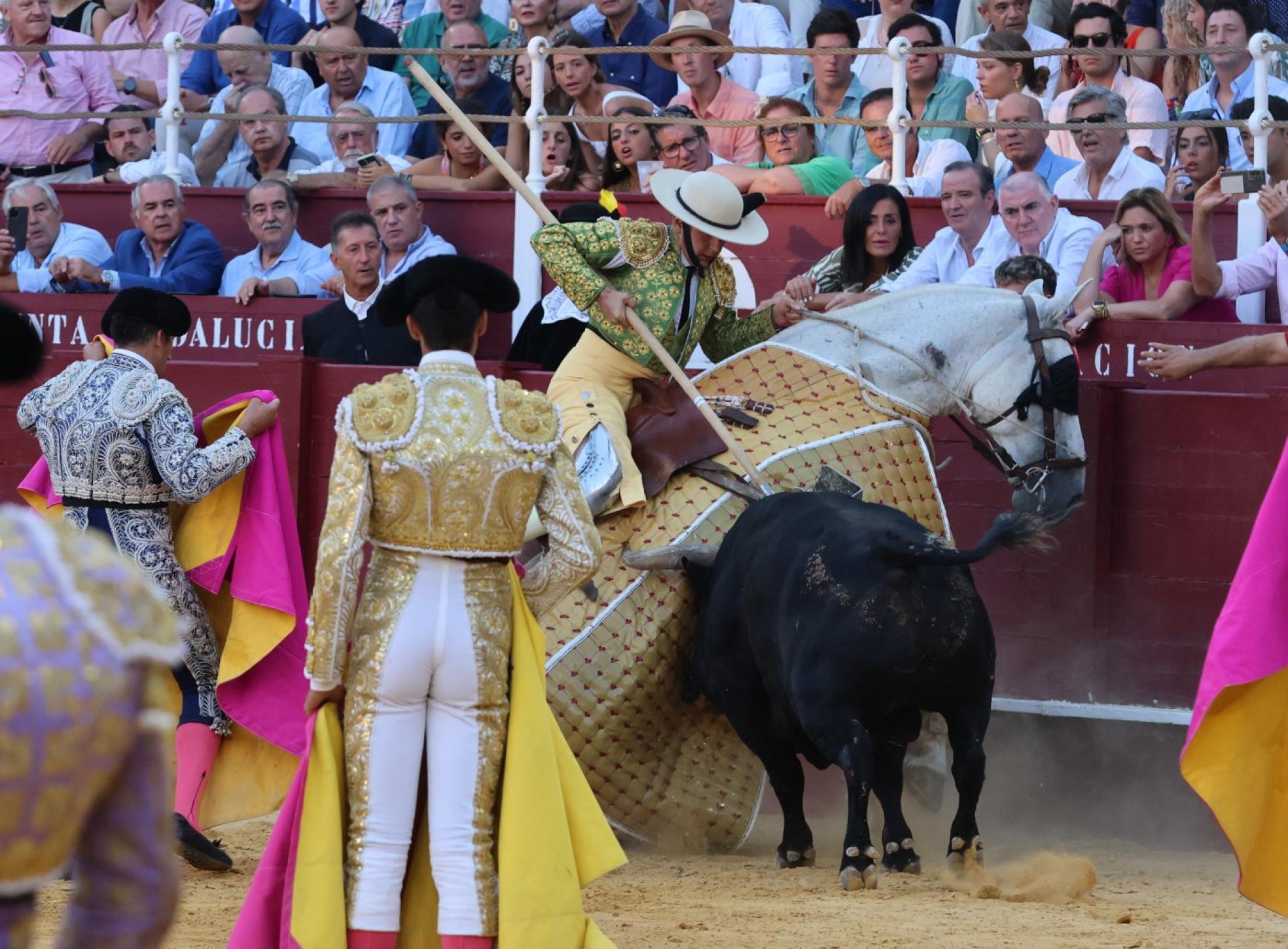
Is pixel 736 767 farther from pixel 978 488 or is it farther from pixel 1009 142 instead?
pixel 1009 142

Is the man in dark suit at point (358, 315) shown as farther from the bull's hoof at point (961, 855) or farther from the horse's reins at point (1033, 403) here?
the bull's hoof at point (961, 855)

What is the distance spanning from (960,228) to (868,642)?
276 cm

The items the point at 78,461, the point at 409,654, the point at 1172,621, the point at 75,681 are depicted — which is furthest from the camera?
the point at 1172,621

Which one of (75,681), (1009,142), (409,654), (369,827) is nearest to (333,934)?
(369,827)

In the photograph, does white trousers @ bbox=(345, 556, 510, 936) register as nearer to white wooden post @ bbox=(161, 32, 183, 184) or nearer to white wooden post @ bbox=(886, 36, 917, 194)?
white wooden post @ bbox=(886, 36, 917, 194)

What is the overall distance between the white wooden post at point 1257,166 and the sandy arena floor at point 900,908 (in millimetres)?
2199

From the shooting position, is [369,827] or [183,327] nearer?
[369,827]

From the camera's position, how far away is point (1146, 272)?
7.02 m

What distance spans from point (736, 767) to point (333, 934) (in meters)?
2.19

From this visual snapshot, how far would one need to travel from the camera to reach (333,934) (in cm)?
391

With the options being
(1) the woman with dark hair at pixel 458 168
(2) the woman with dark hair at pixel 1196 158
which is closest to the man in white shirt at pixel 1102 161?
(2) the woman with dark hair at pixel 1196 158

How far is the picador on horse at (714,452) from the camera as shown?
565 centimetres

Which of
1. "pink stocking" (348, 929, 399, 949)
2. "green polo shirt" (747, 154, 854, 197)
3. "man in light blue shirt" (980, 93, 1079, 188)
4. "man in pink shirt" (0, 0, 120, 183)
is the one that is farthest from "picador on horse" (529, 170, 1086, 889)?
"man in pink shirt" (0, 0, 120, 183)

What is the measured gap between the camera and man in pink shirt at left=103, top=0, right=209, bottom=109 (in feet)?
33.1
